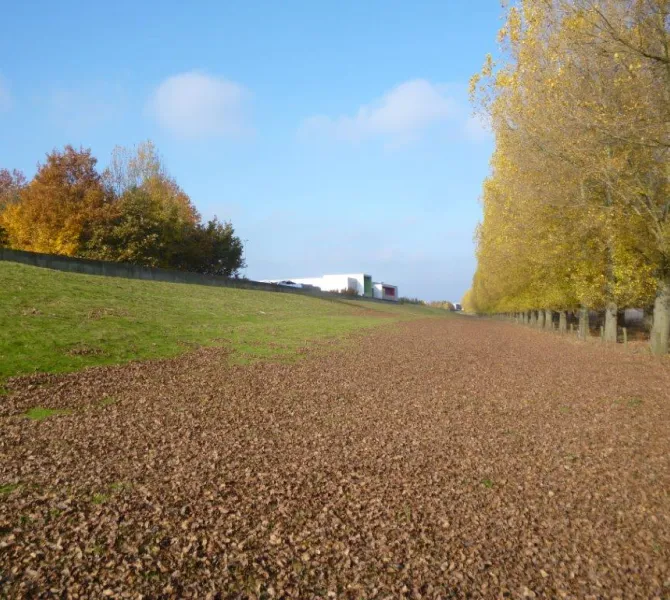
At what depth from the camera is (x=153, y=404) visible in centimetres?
1058

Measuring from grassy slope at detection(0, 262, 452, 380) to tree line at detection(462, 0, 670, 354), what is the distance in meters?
11.5

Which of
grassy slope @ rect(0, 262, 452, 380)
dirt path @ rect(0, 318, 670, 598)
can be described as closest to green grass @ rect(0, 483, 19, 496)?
dirt path @ rect(0, 318, 670, 598)

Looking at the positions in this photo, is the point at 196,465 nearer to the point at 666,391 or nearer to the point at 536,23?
the point at 666,391

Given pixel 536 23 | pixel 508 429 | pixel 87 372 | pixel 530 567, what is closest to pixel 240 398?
pixel 87 372

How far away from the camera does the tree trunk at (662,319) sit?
21.6 metres

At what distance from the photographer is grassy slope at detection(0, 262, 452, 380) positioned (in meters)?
13.2

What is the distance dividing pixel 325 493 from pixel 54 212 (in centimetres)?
5063

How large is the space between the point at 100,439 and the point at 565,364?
1681cm

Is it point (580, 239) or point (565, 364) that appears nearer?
point (565, 364)

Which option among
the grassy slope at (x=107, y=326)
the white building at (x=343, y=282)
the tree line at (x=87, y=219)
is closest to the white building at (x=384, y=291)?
the white building at (x=343, y=282)

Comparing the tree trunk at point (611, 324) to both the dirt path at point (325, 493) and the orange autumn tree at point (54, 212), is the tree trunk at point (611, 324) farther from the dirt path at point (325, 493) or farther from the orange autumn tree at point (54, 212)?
the orange autumn tree at point (54, 212)

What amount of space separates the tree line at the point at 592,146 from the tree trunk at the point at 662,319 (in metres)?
0.04

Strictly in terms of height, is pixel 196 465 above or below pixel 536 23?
below

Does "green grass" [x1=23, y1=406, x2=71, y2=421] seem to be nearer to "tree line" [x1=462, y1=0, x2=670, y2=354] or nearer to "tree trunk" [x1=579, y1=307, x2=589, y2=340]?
"tree line" [x1=462, y1=0, x2=670, y2=354]
